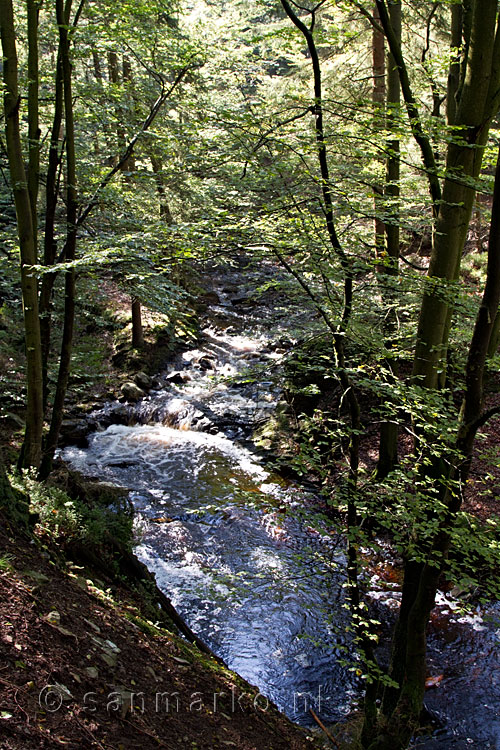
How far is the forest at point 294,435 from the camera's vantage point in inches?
134

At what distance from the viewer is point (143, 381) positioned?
13484mm

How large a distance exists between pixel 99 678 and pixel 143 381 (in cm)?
1085

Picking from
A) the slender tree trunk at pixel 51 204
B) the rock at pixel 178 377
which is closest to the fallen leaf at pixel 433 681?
the slender tree trunk at pixel 51 204

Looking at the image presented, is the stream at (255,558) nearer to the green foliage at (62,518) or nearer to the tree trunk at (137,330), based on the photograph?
the green foliage at (62,518)

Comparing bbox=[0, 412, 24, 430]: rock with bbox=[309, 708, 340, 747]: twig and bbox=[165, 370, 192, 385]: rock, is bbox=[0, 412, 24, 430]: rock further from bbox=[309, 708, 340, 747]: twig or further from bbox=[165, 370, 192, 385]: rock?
bbox=[309, 708, 340, 747]: twig

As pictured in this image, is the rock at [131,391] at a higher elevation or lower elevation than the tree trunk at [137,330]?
lower

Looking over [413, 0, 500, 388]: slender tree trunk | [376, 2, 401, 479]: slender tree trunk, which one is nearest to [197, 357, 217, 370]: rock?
[376, 2, 401, 479]: slender tree trunk

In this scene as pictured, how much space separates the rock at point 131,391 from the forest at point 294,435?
162 inches

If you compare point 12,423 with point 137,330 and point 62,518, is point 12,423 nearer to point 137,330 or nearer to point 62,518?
point 62,518

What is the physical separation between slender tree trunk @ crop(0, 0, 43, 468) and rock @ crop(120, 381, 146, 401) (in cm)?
710

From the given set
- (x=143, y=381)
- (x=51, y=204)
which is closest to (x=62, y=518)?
(x=51, y=204)

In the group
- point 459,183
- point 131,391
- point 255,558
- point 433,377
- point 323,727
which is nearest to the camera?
point 459,183

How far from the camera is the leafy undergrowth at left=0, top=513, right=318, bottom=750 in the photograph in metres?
2.40

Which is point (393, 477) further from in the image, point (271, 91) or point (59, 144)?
point (271, 91)
